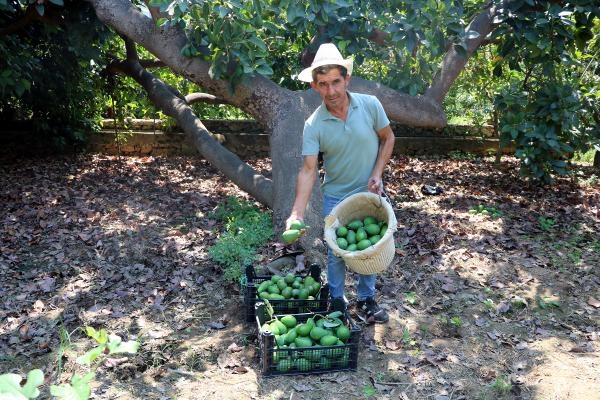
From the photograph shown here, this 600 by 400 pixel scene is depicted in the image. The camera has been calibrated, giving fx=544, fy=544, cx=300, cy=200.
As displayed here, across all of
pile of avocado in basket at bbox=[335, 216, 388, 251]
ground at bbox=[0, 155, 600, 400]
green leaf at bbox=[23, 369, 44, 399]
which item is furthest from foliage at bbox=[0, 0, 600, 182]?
green leaf at bbox=[23, 369, 44, 399]

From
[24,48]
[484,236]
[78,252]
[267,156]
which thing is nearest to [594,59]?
[484,236]

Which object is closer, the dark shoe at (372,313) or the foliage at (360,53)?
the dark shoe at (372,313)

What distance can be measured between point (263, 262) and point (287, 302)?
4.21 ft

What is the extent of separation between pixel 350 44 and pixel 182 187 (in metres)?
3.49

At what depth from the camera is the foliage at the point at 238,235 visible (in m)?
5.11

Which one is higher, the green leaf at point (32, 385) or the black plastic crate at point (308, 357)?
the green leaf at point (32, 385)

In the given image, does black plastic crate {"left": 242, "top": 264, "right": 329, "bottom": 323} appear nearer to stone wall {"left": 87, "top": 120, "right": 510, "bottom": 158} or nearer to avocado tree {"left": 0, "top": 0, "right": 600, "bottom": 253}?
avocado tree {"left": 0, "top": 0, "right": 600, "bottom": 253}

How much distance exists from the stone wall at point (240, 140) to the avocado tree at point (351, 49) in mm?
2916

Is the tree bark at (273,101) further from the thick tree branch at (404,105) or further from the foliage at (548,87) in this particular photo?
the foliage at (548,87)

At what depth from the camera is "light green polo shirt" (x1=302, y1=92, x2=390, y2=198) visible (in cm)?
364

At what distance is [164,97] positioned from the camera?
816cm

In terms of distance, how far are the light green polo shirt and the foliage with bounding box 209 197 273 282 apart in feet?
4.98

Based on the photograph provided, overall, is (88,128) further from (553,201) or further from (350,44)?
(553,201)

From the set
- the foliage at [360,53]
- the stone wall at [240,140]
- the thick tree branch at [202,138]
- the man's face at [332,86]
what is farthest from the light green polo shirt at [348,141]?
the stone wall at [240,140]
